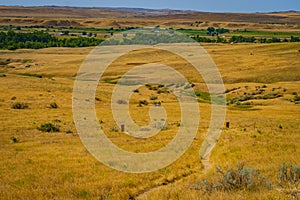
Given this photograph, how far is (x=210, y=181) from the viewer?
1284 cm

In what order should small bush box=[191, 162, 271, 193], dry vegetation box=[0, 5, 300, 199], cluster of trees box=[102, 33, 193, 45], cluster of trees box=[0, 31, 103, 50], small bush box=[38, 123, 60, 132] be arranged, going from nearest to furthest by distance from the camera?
small bush box=[191, 162, 271, 193]
dry vegetation box=[0, 5, 300, 199]
small bush box=[38, 123, 60, 132]
cluster of trees box=[0, 31, 103, 50]
cluster of trees box=[102, 33, 193, 45]

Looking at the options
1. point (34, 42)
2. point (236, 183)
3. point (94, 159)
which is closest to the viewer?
point (236, 183)

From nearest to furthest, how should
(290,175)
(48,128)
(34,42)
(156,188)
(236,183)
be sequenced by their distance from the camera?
(236,183)
(290,175)
(156,188)
(48,128)
(34,42)

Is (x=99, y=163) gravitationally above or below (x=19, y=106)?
above

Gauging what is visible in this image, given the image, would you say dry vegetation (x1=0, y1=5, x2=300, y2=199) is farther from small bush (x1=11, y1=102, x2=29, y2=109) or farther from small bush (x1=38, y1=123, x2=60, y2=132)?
small bush (x1=11, y1=102, x2=29, y2=109)

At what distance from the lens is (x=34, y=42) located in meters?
150

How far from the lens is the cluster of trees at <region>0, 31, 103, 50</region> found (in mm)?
142225

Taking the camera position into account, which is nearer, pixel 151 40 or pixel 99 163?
pixel 99 163

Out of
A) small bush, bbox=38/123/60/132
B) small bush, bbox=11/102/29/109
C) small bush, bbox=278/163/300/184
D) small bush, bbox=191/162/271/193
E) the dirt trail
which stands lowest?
small bush, bbox=11/102/29/109

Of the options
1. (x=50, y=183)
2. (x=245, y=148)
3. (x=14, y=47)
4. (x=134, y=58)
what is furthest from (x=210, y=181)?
(x=14, y=47)

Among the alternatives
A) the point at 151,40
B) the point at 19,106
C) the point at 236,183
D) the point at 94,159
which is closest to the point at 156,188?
the point at 236,183

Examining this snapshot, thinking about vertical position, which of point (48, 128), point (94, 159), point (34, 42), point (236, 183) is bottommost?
point (34, 42)

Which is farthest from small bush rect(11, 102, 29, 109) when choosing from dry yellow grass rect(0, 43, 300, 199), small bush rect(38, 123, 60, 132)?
small bush rect(38, 123, 60, 132)

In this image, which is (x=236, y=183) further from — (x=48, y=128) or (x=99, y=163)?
(x=48, y=128)
